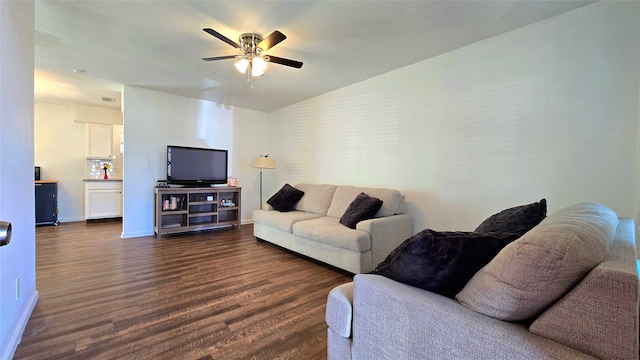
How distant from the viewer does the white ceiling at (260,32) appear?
2.25 m

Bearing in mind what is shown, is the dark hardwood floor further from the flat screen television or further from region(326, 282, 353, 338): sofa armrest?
the flat screen television

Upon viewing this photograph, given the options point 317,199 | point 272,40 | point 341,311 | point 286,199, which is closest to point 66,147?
point 286,199

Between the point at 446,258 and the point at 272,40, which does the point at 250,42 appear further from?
the point at 446,258

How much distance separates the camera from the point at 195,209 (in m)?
4.95

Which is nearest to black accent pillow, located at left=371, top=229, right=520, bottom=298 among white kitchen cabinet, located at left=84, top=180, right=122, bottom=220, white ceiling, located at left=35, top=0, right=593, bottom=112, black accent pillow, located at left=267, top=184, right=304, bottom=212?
white ceiling, located at left=35, top=0, right=593, bottom=112

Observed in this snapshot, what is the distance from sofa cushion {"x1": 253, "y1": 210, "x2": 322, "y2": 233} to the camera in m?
3.48

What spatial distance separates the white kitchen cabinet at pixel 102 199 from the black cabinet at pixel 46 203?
1.55ft

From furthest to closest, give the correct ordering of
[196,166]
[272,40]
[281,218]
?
[196,166]
[281,218]
[272,40]

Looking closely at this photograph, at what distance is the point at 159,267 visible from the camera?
2.99 m

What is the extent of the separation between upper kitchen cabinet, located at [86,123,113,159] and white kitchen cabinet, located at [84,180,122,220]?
1.98 ft

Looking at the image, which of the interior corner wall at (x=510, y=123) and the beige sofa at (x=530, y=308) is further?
the interior corner wall at (x=510, y=123)

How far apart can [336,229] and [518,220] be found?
172cm

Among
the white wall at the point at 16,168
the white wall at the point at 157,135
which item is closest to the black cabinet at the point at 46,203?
the white wall at the point at 157,135

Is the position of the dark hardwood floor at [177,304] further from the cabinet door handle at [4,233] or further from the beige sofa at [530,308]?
the cabinet door handle at [4,233]
